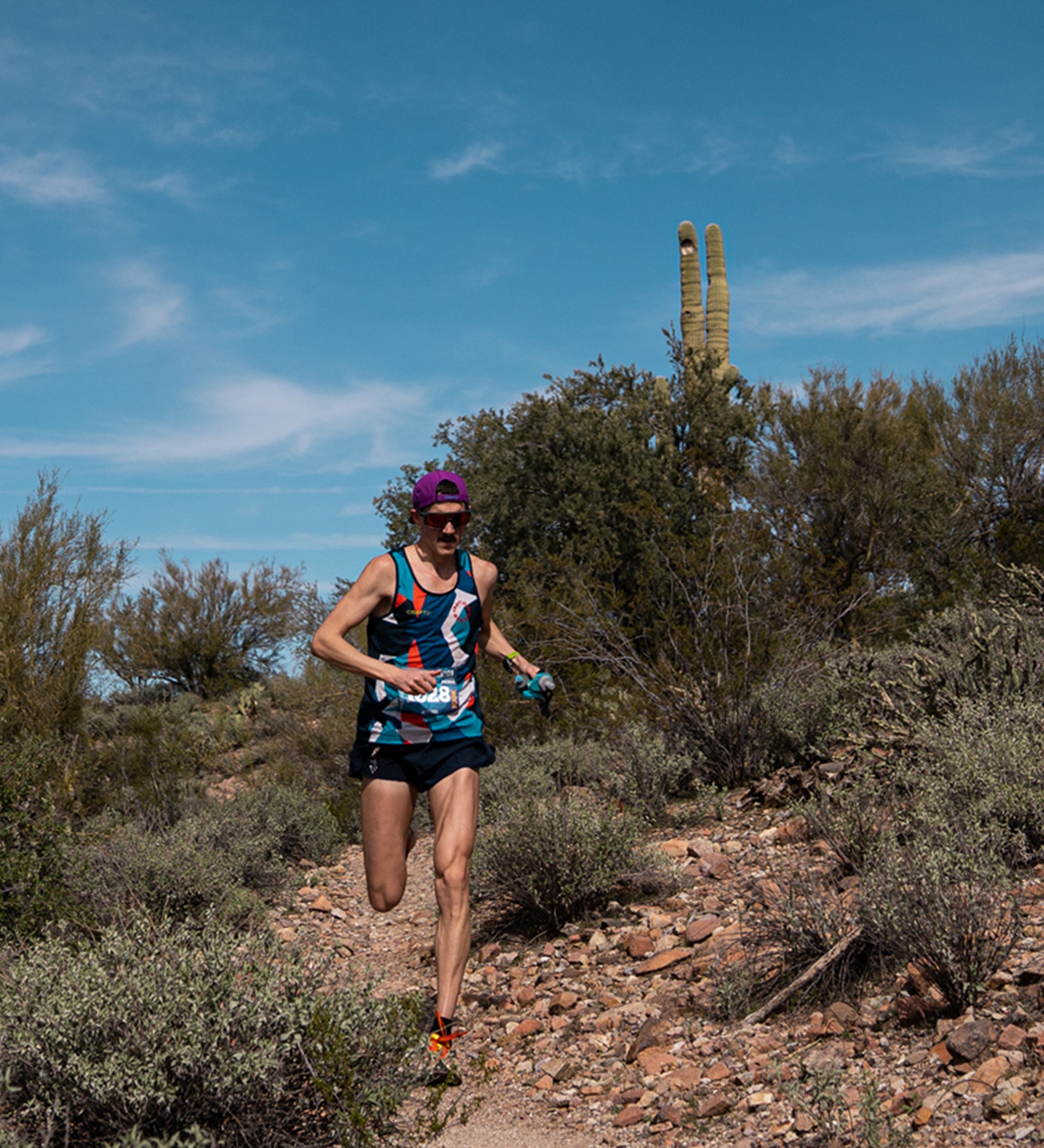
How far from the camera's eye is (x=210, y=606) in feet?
76.6

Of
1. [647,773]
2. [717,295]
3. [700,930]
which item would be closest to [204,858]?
[647,773]

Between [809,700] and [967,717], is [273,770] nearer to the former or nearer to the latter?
[809,700]

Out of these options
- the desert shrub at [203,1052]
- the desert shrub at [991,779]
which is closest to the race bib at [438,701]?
the desert shrub at [203,1052]

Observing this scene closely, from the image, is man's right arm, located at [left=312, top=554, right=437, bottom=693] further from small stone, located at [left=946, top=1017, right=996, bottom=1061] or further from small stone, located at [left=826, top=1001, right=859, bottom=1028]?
small stone, located at [left=946, top=1017, right=996, bottom=1061]

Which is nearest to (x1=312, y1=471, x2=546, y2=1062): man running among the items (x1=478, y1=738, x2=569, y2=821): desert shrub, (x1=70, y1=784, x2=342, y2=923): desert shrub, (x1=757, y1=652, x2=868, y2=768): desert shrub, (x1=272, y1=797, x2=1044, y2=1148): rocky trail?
(x1=272, y1=797, x2=1044, y2=1148): rocky trail

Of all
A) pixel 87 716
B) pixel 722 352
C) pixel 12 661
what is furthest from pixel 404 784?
pixel 722 352

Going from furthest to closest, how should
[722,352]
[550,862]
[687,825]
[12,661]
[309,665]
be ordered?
[722,352], [309,665], [12,661], [687,825], [550,862]

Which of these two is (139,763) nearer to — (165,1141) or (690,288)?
(165,1141)

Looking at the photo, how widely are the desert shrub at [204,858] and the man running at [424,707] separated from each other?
1.53 metres

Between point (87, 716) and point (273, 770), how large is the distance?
260 centimetres

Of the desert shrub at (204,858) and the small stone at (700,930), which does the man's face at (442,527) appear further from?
the desert shrub at (204,858)

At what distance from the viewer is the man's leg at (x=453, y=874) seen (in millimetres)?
4090

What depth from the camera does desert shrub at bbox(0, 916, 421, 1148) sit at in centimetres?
309

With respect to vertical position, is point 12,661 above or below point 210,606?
below
